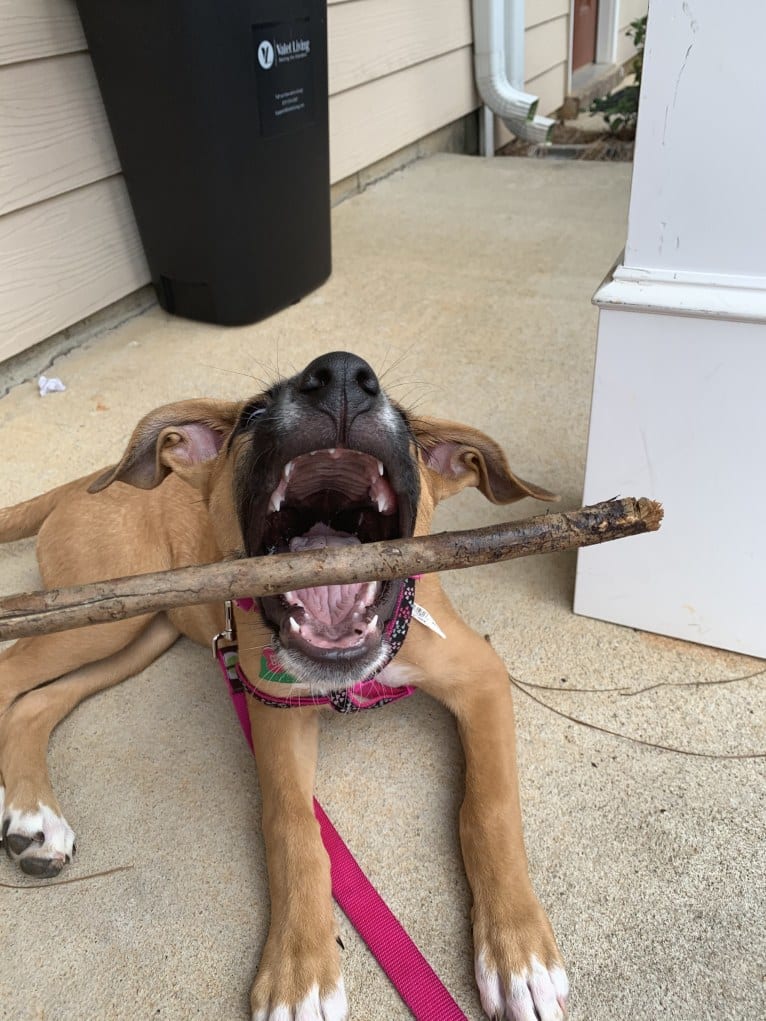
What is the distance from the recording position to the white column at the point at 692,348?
1529 millimetres

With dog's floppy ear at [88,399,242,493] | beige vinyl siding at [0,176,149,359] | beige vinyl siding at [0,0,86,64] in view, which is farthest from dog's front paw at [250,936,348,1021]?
beige vinyl siding at [0,0,86,64]

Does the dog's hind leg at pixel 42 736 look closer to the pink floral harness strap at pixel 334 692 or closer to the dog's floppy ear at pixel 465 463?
the pink floral harness strap at pixel 334 692

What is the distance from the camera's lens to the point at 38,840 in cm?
173

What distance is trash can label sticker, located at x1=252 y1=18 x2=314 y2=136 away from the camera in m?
3.48

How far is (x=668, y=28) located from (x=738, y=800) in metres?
1.63

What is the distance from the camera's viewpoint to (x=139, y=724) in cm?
209

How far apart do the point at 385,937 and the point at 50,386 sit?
2968 millimetres

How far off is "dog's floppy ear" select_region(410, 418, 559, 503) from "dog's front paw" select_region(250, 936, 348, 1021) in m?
1.02

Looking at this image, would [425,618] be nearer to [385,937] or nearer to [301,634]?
[301,634]

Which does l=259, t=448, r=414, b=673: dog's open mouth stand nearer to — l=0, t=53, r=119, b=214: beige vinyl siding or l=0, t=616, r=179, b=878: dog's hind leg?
l=0, t=616, r=179, b=878: dog's hind leg

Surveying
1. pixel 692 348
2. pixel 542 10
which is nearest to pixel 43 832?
pixel 692 348

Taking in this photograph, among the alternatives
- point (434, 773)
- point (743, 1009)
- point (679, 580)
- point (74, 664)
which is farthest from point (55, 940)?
point (679, 580)

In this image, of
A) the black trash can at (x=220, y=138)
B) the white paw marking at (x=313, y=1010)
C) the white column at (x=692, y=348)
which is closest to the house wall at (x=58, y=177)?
the black trash can at (x=220, y=138)

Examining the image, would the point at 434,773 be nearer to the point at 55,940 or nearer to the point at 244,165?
the point at 55,940
